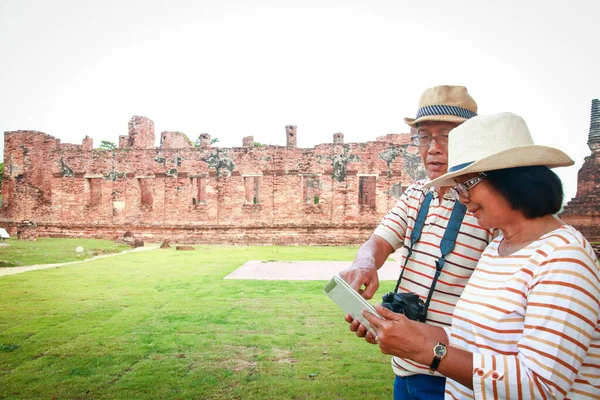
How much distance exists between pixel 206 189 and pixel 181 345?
54.9 feet

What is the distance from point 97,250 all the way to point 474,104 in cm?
1502

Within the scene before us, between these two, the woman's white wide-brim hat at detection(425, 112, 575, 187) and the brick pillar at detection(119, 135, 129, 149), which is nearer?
the woman's white wide-brim hat at detection(425, 112, 575, 187)

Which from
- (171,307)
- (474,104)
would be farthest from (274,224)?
(474,104)

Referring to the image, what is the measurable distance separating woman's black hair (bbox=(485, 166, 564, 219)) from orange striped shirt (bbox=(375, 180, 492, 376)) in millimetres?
489

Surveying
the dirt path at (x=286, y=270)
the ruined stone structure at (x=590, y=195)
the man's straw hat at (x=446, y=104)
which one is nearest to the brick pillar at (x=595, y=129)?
the ruined stone structure at (x=590, y=195)

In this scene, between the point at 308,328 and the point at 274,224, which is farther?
the point at 274,224

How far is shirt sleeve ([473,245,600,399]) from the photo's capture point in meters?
1.03

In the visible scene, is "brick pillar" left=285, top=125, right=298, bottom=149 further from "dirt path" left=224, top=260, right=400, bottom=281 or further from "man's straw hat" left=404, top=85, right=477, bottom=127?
"man's straw hat" left=404, top=85, right=477, bottom=127

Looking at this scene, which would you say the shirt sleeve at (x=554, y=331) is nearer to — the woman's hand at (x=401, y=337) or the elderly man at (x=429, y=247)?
the woman's hand at (x=401, y=337)

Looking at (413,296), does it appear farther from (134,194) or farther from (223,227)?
(134,194)

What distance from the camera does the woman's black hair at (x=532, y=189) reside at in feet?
4.08

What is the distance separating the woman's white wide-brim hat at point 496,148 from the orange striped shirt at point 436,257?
0.48 meters

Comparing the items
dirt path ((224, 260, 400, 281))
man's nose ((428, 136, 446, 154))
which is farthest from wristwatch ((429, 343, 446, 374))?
dirt path ((224, 260, 400, 281))

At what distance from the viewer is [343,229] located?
773 inches
